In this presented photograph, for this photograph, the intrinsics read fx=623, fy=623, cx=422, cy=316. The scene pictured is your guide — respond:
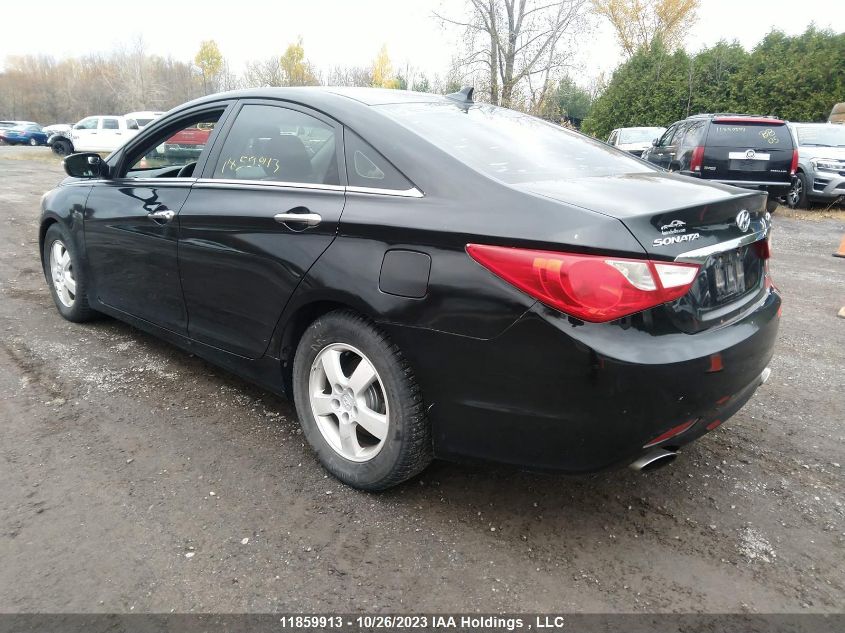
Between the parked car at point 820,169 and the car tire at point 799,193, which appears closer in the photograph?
the parked car at point 820,169

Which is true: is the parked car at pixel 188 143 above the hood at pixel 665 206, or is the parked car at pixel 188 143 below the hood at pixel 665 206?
above

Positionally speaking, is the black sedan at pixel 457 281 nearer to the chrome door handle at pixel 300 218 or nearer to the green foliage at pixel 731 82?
the chrome door handle at pixel 300 218

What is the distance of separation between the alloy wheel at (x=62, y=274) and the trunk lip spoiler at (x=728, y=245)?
13.1ft

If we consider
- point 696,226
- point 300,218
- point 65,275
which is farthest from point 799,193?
point 65,275

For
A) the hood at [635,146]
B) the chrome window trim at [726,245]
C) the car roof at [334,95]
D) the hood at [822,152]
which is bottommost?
the hood at [635,146]

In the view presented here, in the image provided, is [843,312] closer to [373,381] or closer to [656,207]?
[656,207]

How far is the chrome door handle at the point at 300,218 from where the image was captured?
2496 mm

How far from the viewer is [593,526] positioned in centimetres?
236

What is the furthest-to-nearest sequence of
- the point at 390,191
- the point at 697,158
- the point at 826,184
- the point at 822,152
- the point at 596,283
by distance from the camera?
the point at 822,152 < the point at 826,184 < the point at 697,158 < the point at 390,191 < the point at 596,283

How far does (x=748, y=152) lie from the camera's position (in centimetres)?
1059

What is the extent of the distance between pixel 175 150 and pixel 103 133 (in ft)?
87.3

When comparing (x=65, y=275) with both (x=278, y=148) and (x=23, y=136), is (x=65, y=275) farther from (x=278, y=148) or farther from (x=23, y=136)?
(x=23, y=136)

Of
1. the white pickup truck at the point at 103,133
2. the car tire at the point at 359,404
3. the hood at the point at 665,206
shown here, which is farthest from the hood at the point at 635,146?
the white pickup truck at the point at 103,133

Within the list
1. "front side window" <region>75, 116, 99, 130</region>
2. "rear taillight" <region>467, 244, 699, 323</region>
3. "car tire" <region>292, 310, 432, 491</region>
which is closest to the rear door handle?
"car tire" <region>292, 310, 432, 491</region>
